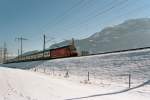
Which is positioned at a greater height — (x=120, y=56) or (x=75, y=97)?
(x=120, y=56)

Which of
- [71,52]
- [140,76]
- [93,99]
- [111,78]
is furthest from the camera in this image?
[71,52]

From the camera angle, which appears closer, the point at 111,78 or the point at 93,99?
the point at 93,99

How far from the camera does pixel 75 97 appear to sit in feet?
35.0

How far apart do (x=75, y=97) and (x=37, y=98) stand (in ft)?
6.47

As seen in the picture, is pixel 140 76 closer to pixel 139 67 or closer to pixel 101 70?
pixel 139 67

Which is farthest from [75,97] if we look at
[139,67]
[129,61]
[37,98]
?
[129,61]

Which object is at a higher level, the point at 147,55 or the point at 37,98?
the point at 147,55

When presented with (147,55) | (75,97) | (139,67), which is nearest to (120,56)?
(147,55)

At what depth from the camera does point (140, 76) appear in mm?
18234

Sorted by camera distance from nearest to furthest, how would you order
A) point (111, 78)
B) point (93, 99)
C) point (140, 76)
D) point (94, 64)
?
point (93, 99)
point (140, 76)
point (111, 78)
point (94, 64)

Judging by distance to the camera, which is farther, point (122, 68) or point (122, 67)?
point (122, 67)

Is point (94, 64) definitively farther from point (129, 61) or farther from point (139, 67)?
point (139, 67)

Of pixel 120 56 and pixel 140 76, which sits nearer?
pixel 140 76

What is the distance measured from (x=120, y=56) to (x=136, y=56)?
2.83 metres
